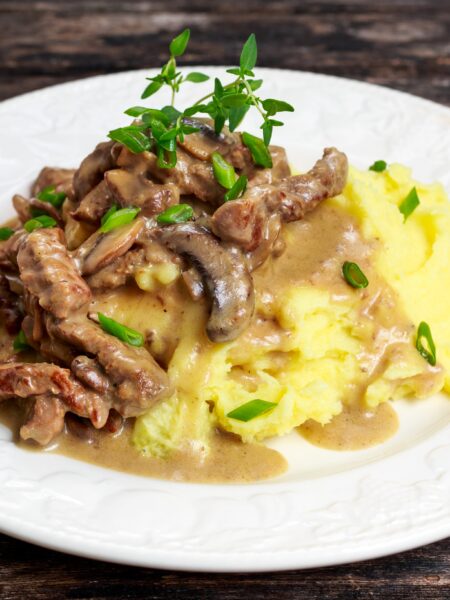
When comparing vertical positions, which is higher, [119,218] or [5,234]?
[119,218]

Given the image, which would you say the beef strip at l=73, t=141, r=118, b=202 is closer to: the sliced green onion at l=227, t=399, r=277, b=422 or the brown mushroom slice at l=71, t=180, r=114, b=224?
the brown mushroom slice at l=71, t=180, r=114, b=224

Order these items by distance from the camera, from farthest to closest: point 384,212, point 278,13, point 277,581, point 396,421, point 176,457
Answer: point 278,13 < point 384,212 < point 396,421 < point 176,457 < point 277,581

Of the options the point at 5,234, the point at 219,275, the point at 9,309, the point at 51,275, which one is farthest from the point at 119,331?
the point at 5,234

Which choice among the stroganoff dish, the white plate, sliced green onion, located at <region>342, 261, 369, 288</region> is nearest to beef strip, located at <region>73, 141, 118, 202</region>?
the stroganoff dish

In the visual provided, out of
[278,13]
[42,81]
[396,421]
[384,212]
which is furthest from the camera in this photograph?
[278,13]

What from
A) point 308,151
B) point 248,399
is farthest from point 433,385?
point 308,151

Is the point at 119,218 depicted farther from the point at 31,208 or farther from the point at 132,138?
the point at 31,208

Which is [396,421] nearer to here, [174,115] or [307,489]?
[307,489]
